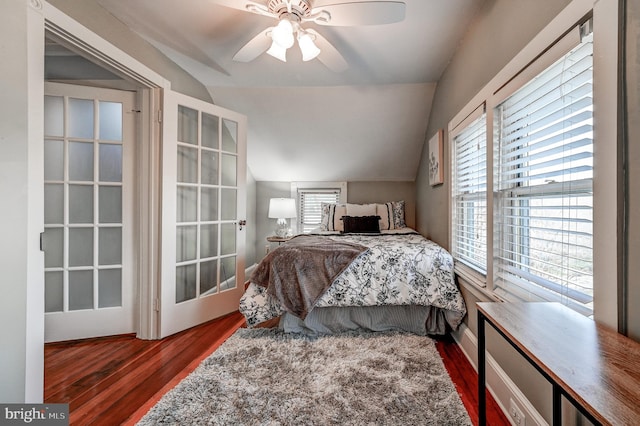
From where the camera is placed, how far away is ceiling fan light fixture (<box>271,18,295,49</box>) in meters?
1.50

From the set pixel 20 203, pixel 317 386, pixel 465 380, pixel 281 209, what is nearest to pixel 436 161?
pixel 465 380

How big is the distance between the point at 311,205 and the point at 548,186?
3.26 meters

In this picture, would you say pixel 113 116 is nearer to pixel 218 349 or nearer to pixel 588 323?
pixel 218 349

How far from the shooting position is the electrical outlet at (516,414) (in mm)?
1185

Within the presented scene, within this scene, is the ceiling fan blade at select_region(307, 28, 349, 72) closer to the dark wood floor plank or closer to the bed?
the bed

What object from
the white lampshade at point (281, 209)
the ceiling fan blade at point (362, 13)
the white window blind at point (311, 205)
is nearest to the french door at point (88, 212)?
the ceiling fan blade at point (362, 13)

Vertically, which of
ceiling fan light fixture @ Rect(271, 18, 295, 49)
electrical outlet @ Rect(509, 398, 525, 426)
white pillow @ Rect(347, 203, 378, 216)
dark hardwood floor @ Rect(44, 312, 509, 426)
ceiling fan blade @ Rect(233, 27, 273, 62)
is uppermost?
ceiling fan blade @ Rect(233, 27, 273, 62)

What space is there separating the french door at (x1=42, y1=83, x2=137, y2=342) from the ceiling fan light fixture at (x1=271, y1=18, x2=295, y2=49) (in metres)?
1.43

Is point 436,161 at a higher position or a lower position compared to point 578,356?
higher

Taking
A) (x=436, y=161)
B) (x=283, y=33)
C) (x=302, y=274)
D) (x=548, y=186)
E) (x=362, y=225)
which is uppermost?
(x=283, y=33)

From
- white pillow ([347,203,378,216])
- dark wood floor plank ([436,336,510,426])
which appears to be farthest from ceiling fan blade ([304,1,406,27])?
white pillow ([347,203,378,216])

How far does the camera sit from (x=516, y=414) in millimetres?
1224

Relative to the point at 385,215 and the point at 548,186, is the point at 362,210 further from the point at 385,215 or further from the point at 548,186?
the point at 548,186

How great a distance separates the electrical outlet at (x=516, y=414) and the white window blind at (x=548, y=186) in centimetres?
48
